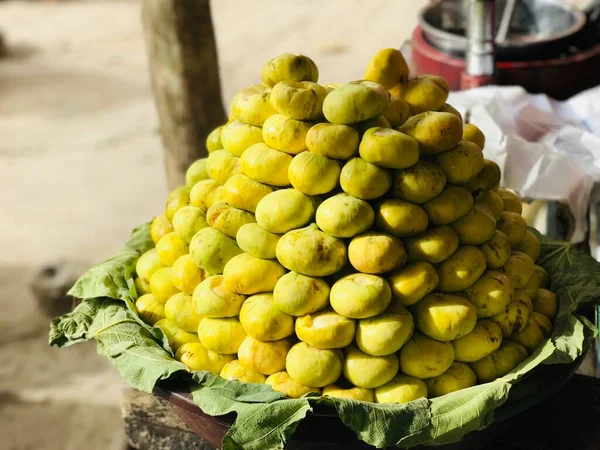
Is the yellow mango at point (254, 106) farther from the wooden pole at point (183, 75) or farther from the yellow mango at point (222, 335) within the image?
the wooden pole at point (183, 75)

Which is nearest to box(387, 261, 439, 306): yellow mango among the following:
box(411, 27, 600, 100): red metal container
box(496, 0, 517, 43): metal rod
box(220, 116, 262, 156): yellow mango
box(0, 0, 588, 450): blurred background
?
box(220, 116, 262, 156): yellow mango

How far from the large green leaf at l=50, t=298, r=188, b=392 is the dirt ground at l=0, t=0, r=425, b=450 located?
182cm

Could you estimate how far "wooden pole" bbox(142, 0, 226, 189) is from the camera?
274 cm

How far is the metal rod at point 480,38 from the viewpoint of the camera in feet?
8.27

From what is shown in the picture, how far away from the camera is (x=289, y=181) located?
1.53 meters

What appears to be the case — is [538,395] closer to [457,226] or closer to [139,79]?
[457,226]

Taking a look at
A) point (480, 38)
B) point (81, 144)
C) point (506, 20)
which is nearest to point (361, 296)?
point (480, 38)

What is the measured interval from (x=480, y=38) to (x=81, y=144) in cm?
444

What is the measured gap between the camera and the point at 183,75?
9.27ft

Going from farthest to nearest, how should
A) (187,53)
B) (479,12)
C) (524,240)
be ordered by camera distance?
1. (187,53)
2. (479,12)
3. (524,240)

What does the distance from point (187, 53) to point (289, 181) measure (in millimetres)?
1442

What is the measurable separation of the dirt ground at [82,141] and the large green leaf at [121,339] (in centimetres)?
182

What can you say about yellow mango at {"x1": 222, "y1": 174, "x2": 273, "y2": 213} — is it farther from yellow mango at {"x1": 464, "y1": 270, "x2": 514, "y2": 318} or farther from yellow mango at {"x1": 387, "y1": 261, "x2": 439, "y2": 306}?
yellow mango at {"x1": 464, "y1": 270, "x2": 514, "y2": 318}

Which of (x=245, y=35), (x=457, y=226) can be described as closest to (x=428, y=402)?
Result: (x=457, y=226)
